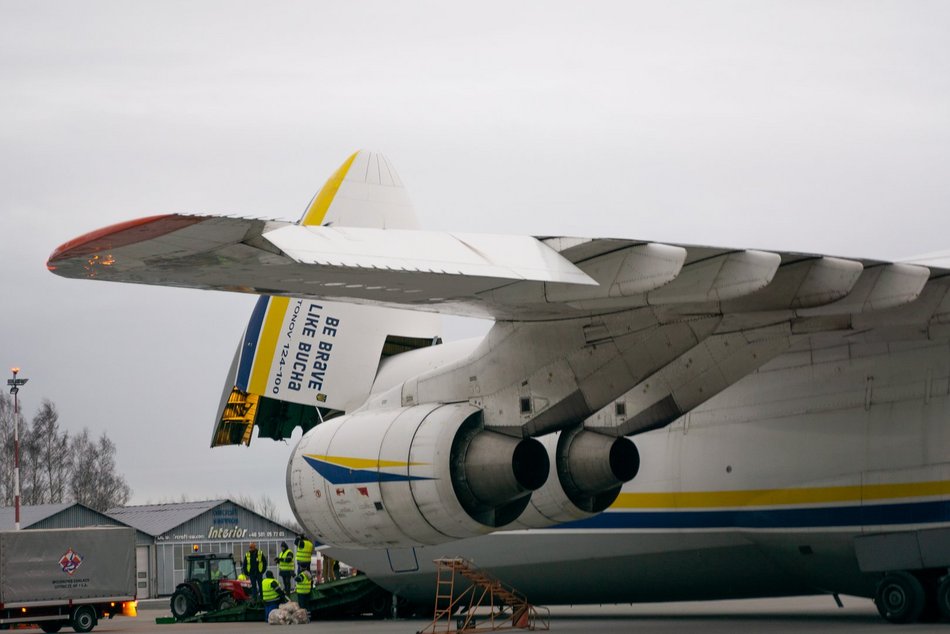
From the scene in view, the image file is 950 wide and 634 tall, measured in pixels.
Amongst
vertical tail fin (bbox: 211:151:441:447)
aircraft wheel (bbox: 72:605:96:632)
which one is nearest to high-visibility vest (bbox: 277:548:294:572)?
aircraft wheel (bbox: 72:605:96:632)

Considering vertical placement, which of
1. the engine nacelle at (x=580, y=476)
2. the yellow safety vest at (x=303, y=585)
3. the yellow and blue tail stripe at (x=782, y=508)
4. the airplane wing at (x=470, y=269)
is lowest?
the yellow safety vest at (x=303, y=585)

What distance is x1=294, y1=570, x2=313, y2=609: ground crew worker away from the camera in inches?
768

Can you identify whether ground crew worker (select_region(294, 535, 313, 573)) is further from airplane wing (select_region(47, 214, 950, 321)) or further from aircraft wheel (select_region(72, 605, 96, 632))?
airplane wing (select_region(47, 214, 950, 321))

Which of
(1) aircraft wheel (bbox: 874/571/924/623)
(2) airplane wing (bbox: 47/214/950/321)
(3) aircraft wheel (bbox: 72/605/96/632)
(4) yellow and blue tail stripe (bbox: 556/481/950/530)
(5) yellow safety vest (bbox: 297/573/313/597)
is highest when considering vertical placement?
(2) airplane wing (bbox: 47/214/950/321)

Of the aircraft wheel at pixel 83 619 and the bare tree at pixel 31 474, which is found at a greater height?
the bare tree at pixel 31 474

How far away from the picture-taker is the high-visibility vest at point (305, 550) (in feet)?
63.8

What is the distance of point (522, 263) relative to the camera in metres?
9.66

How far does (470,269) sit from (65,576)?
15.1 m

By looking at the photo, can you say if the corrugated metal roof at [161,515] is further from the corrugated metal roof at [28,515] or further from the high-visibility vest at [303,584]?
the high-visibility vest at [303,584]

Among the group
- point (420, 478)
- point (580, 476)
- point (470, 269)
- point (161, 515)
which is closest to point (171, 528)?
point (161, 515)

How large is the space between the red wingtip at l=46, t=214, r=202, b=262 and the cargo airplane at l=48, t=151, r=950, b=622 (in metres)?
0.52

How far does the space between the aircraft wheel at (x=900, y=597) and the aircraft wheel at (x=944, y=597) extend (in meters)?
0.18

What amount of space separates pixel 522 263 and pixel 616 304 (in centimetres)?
130

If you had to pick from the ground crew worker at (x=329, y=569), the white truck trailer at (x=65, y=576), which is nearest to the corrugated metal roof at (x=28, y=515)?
the white truck trailer at (x=65, y=576)
